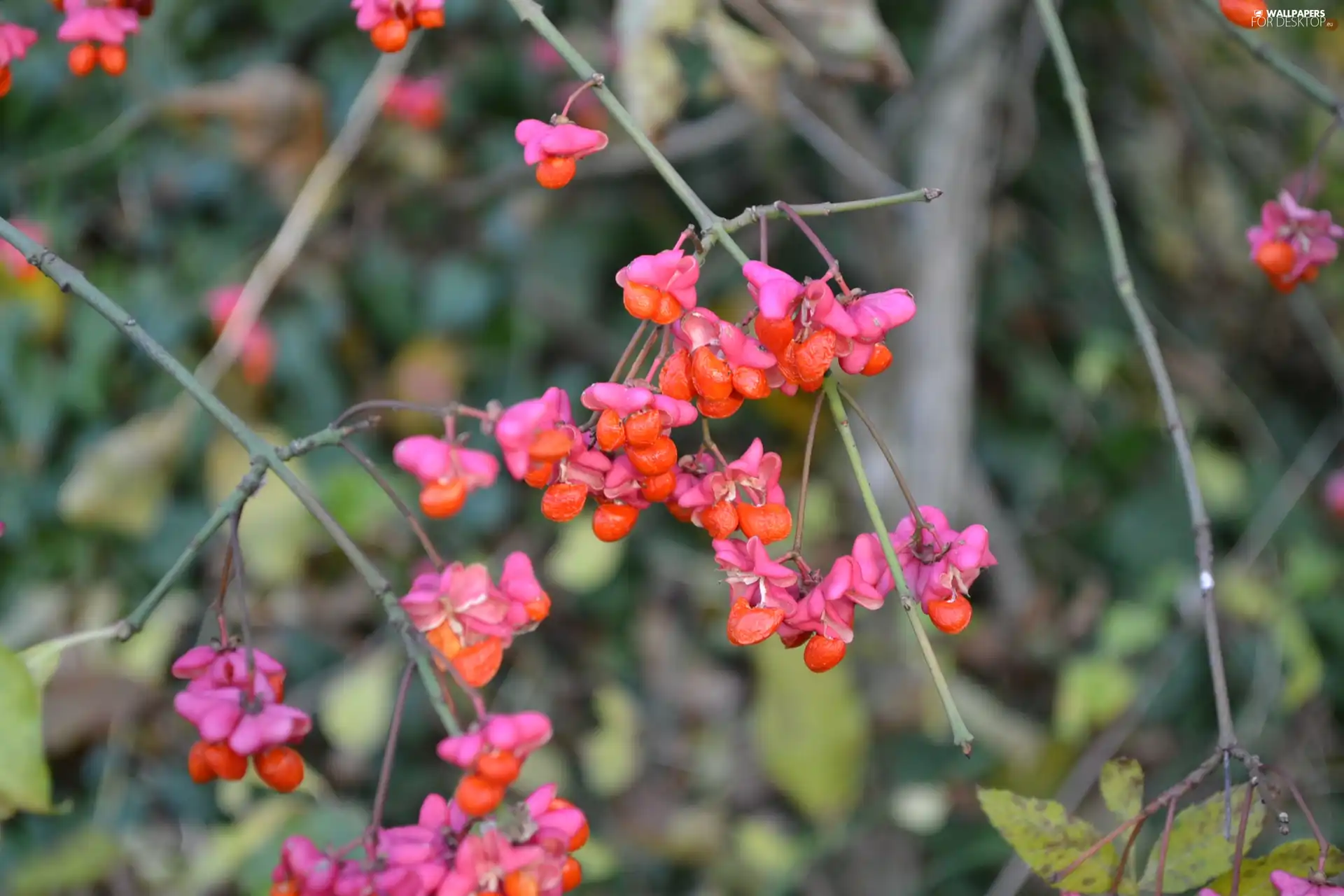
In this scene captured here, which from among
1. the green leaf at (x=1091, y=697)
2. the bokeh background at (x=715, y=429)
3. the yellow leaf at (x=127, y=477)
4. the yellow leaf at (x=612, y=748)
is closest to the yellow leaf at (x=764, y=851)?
the bokeh background at (x=715, y=429)

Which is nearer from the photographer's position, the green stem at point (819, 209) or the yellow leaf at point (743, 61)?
the green stem at point (819, 209)

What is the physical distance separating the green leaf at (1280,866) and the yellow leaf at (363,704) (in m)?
1.31

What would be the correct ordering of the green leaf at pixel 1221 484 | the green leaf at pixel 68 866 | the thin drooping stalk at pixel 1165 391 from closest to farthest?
the thin drooping stalk at pixel 1165 391
the green leaf at pixel 68 866
the green leaf at pixel 1221 484

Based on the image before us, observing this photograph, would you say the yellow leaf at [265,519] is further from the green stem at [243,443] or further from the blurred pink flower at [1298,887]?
the blurred pink flower at [1298,887]

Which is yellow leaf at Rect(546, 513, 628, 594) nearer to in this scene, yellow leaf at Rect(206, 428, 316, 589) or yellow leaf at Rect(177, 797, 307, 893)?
yellow leaf at Rect(206, 428, 316, 589)

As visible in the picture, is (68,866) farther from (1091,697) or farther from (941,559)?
(1091,697)

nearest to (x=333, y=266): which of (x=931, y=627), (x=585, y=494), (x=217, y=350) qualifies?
(x=217, y=350)

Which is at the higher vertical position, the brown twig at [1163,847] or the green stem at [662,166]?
the green stem at [662,166]

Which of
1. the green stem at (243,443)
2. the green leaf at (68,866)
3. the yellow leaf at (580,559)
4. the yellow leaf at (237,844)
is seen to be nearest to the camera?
the green stem at (243,443)

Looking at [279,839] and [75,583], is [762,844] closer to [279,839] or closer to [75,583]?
[279,839]

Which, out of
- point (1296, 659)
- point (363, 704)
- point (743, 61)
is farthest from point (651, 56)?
point (1296, 659)

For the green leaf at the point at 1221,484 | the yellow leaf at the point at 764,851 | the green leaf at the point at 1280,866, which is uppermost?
the green leaf at the point at 1280,866

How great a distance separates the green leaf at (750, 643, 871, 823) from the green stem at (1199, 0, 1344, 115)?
1114 millimetres

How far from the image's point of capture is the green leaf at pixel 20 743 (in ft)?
2.62
